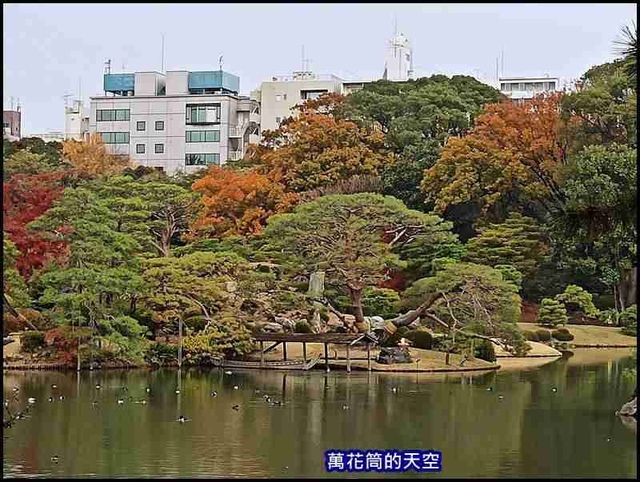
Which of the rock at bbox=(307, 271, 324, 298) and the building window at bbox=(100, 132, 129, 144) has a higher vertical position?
the building window at bbox=(100, 132, 129, 144)

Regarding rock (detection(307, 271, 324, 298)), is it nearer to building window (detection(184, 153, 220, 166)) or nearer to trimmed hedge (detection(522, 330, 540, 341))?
trimmed hedge (detection(522, 330, 540, 341))

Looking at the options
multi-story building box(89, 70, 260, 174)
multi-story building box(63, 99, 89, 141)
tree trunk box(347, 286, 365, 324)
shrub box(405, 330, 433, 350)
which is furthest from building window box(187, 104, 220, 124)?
shrub box(405, 330, 433, 350)

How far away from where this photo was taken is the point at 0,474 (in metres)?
8.71

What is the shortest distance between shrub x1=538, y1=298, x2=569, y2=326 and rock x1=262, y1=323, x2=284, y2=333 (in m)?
6.63

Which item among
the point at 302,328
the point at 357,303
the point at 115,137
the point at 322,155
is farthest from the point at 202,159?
the point at 302,328

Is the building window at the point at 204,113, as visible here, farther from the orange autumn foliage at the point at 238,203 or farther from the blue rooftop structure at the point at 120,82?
the orange autumn foliage at the point at 238,203

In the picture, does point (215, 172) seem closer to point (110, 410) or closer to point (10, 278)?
point (10, 278)

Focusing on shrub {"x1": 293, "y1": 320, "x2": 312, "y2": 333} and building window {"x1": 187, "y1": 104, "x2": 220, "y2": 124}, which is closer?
shrub {"x1": 293, "y1": 320, "x2": 312, "y2": 333}

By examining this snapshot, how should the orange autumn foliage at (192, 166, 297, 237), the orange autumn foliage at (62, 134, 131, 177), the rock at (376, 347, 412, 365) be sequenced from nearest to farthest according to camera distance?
1. the rock at (376, 347, 412, 365)
2. the orange autumn foliage at (192, 166, 297, 237)
3. the orange autumn foliage at (62, 134, 131, 177)

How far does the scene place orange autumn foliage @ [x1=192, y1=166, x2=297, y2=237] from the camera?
82.1ft

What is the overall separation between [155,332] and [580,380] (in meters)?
7.34

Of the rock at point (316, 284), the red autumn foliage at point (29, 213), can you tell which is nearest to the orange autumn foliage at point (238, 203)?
the red autumn foliage at point (29, 213)

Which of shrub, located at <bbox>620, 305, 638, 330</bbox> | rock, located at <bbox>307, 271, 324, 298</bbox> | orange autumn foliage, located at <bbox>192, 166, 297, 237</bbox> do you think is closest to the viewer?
rock, located at <bbox>307, 271, 324, 298</bbox>

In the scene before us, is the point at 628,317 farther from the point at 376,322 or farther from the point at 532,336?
the point at 376,322
